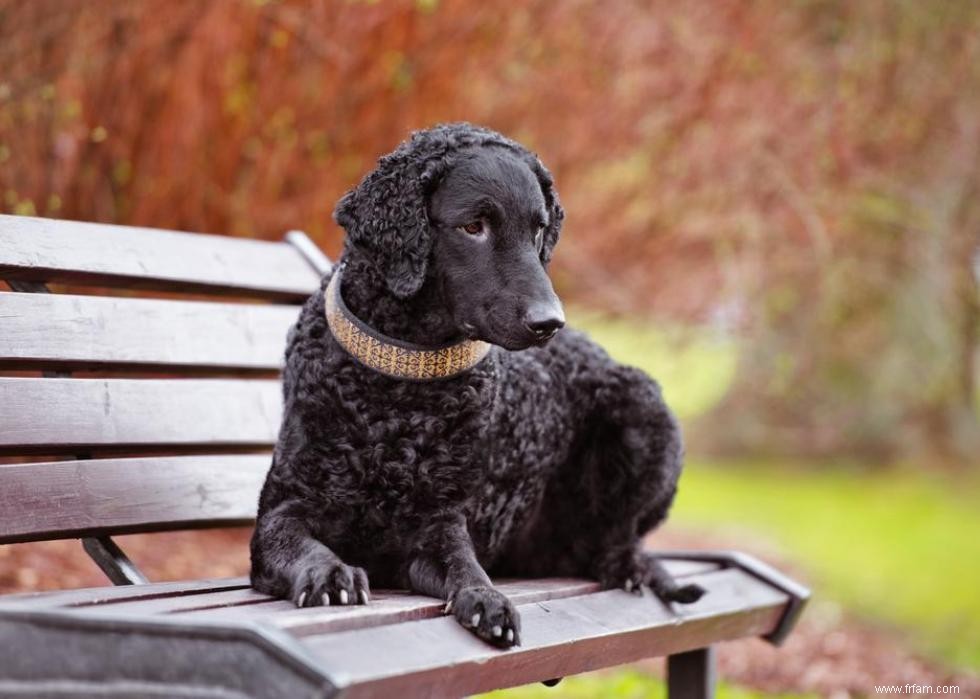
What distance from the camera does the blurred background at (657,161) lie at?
15.6 feet

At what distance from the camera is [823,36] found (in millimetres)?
6609

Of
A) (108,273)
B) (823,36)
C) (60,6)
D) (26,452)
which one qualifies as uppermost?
(823,36)

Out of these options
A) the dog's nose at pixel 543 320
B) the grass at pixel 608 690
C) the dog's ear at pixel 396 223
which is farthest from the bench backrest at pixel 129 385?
the grass at pixel 608 690

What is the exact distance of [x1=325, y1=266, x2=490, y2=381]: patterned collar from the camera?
8.36 ft

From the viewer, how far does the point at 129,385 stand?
3148 mm

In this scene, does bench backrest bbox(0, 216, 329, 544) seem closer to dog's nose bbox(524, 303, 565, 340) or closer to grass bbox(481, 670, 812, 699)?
dog's nose bbox(524, 303, 565, 340)

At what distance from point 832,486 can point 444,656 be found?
9932mm

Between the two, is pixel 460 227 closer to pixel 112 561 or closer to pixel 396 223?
pixel 396 223

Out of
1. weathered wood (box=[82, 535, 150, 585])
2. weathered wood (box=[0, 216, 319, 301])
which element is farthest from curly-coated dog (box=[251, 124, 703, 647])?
weathered wood (box=[0, 216, 319, 301])

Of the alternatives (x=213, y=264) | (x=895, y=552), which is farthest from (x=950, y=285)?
(x=213, y=264)

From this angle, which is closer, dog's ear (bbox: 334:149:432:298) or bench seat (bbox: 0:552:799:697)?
bench seat (bbox: 0:552:799:697)

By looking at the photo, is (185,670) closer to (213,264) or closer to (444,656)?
(444,656)

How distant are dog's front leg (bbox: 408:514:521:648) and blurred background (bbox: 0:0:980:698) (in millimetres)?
1917

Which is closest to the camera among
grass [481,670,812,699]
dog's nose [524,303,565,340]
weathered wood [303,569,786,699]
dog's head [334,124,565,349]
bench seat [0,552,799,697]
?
bench seat [0,552,799,697]
